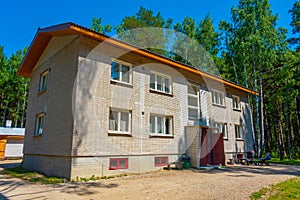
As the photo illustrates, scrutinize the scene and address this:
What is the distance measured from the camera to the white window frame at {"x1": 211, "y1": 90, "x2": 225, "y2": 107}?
58.6 ft

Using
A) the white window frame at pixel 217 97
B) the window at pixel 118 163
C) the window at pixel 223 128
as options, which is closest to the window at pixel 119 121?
the window at pixel 118 163

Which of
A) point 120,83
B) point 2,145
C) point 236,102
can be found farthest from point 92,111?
point 2,145

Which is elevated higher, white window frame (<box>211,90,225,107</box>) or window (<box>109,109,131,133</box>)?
white window frame (<box>211,90,225,107</box>)

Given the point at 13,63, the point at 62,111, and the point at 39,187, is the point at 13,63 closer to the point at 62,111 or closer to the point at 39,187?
the point at 62,111

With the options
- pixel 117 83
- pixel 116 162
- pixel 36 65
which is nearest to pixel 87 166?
pixel 116 162

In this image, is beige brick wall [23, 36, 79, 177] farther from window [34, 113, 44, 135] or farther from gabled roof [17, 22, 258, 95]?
gabled roof [17, 22, 258, 95]

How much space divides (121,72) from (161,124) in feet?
13.1

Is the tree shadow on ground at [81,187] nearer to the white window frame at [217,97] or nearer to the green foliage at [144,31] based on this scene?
the white window frame at [217,97]

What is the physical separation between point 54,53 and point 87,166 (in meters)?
7.09

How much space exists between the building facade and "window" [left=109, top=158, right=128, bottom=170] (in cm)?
5

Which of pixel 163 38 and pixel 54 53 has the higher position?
pixel 163 38

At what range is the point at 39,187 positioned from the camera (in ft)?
25.1

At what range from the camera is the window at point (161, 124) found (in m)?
12.8

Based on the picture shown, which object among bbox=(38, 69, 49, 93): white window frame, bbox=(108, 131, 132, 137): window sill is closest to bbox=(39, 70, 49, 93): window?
bbox=(38, 69, 49, 93): white window frame
